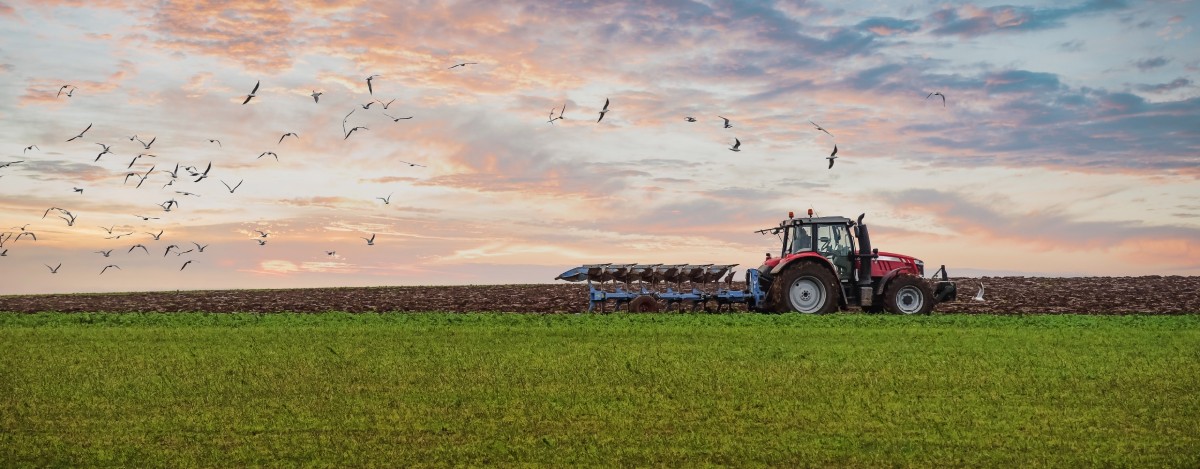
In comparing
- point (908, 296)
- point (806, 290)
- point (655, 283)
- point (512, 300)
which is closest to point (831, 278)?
point (806, 290)

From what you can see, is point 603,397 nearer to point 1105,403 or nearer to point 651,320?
point 1105,403

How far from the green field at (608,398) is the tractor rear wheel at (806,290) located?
3.57 metres

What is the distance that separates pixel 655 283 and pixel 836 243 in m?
4.87

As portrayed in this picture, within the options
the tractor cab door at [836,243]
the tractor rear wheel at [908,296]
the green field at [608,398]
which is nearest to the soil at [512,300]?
the tractor cab door at [836,243]

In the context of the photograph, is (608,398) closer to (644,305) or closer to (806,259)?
(644,305)

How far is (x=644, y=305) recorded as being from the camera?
26750 millimetres

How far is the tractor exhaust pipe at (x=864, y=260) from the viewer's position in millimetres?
26344

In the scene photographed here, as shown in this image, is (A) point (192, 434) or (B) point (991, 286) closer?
(A) point (192, 434)

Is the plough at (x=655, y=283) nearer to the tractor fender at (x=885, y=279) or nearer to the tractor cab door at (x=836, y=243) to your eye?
the tractor cab door at (x=836, y=243)

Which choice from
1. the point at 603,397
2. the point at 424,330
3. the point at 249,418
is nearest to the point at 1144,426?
the point at 603,397

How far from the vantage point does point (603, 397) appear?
12.8m

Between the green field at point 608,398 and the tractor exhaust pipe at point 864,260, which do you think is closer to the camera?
the green field at point 608,398

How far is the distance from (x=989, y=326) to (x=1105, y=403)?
39.1ft

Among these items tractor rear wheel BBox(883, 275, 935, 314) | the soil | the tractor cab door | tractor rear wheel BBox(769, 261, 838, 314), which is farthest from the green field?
the soil
